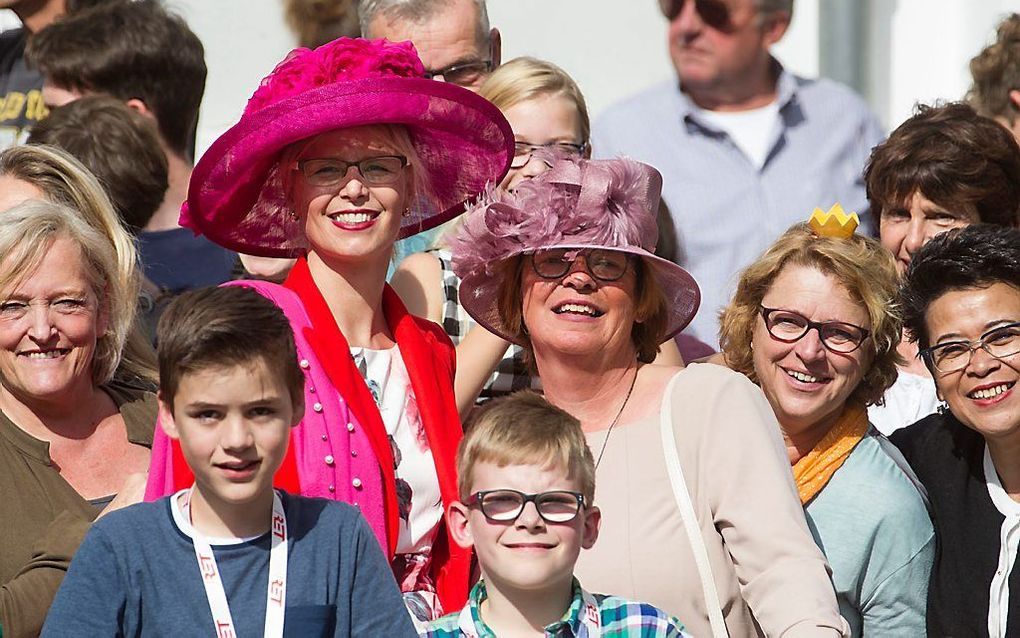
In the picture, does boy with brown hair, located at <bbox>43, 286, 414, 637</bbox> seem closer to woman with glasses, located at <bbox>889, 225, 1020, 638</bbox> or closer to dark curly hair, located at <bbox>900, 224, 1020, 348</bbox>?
woman with glasses, located at <bbox>889, 225, 1020, 638</bbox>

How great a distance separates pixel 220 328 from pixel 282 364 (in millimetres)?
139

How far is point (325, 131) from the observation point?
384 centimetres

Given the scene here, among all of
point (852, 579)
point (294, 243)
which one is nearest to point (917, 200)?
point (852, 579)

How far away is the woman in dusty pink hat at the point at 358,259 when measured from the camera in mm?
3697

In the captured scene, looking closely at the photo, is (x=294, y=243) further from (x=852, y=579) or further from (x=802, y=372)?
(x=852, y=579)

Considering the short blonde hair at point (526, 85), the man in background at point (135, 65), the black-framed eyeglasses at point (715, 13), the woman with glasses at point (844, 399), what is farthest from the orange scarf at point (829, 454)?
the man in background at point (135, 65)

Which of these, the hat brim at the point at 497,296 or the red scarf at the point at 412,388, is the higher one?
the hat brim at the point at 497,296

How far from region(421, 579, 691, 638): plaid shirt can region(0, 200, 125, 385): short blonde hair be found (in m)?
1.24

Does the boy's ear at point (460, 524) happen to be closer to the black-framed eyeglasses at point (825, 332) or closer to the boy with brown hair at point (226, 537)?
the boy with brown hair at point (226, 537)

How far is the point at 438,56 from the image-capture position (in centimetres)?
524

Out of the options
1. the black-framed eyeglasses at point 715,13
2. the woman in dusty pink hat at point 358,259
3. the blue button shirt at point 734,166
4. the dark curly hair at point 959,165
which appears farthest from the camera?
the black-framed eyeglasses at point 715,13

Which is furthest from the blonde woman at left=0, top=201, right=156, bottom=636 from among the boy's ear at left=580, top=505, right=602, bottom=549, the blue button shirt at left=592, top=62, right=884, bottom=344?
the blue button shirt at left=592, top=62, right=884, bottom=344

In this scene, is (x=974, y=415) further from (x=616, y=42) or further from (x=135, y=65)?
(x=616, y=42)

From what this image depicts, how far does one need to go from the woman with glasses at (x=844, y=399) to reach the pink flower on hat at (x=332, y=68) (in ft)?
3.67
